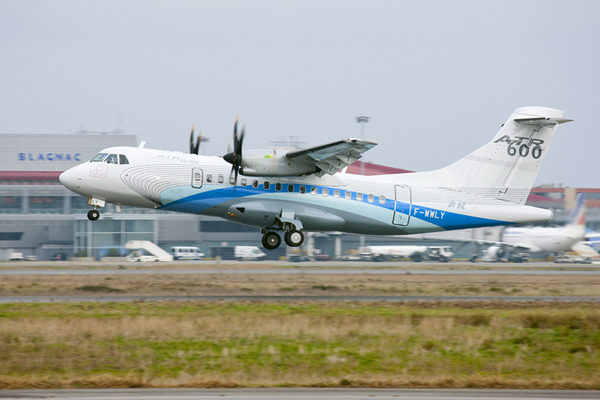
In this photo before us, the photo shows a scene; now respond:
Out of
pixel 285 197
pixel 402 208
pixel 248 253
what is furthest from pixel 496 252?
pixel 285 197

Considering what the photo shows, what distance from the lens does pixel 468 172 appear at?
26.3 m

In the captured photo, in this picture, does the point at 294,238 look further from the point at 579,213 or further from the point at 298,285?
the point at 579,213

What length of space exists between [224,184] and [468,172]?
34.5 feet

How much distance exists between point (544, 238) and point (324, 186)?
37.4 meters

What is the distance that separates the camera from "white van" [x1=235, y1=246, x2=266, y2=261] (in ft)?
224

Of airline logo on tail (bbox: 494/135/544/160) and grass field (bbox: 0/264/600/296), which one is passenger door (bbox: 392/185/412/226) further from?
grass field (bbox: 0/264/600/296)

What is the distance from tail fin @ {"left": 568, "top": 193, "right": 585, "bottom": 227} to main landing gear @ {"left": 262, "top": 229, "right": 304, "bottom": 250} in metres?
30.5

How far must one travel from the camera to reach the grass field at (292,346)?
14359mm

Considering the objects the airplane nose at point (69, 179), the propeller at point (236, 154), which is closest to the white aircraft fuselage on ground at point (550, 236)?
the propeller at point (236, 154)

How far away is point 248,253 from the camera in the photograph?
6881 centimetres

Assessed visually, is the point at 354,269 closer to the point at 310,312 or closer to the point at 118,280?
the point at 118,280

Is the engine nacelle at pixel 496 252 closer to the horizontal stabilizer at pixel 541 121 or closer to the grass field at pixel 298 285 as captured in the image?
the grass field at pixel 298 285

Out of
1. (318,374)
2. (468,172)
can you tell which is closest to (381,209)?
(468,172)

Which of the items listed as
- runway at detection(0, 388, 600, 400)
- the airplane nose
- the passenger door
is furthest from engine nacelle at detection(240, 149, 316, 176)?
runway at detection(0, 388, 600, 400)
